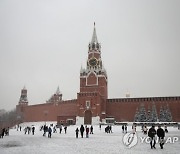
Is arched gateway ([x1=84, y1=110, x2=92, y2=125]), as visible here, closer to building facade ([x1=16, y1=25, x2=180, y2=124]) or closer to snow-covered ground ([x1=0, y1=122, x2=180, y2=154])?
building facade ([x1=16, y1=25, x2=180, y2=124])

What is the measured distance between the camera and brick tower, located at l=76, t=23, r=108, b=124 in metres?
47.8

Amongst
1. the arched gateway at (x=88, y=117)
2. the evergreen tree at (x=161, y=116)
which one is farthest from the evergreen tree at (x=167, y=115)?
the arched gateway at (x=88, y=117)

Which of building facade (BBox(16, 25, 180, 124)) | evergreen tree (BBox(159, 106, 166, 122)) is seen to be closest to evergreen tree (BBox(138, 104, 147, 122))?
building facade (BBox(16, 25, 180, 124))

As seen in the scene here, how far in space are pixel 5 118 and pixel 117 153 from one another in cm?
8248

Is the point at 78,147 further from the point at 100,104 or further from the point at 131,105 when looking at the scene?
the point at 131,105

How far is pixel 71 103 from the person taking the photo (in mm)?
62938

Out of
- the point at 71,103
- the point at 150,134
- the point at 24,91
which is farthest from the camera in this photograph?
the point at 24,91

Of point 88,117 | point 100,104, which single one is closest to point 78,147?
point 88,117

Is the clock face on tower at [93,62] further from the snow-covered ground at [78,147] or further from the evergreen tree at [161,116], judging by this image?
the snow-covered ground at [78,147]

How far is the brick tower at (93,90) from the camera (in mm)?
47781

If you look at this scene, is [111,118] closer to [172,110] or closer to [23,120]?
[172,110]

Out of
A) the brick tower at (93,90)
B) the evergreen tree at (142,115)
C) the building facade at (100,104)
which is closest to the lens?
the evergreen tree at (142,115)

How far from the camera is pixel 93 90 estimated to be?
53594 mm

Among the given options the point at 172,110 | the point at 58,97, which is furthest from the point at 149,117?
the point at 58,97
